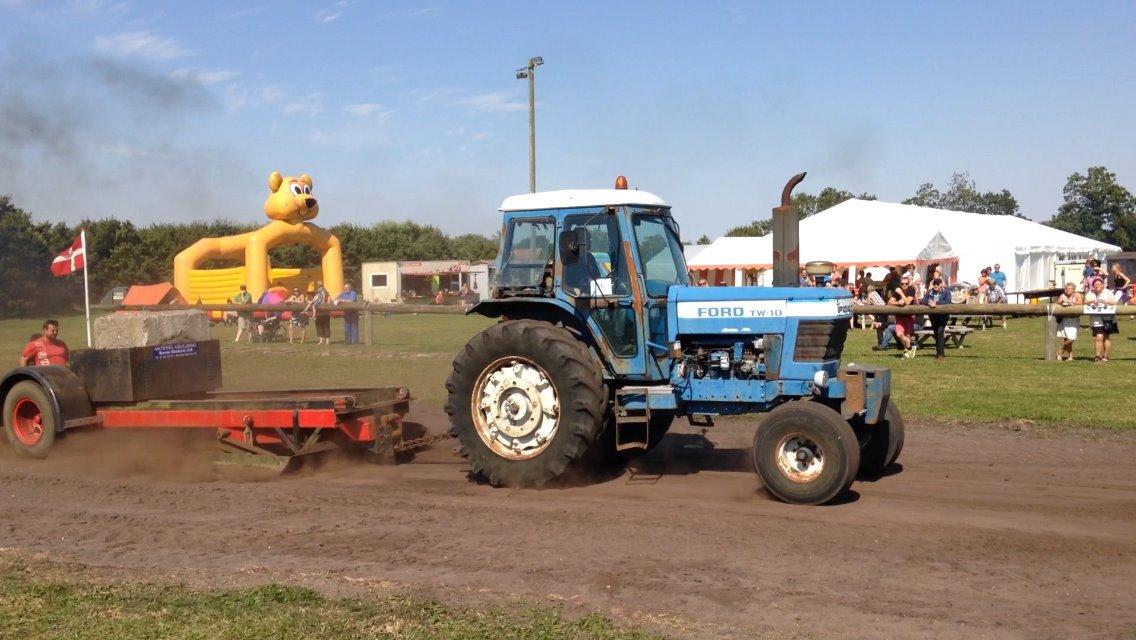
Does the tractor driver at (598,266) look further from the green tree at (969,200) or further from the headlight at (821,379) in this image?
the green tree at (969,200)

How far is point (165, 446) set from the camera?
988 centimetres

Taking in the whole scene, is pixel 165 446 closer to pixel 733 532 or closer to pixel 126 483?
pixel 126 483

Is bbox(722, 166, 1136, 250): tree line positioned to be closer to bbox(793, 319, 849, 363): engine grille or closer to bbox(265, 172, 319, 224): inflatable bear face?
bbox(265, 172, 319, 224): inflatable bear face

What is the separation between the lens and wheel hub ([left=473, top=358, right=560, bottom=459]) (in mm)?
8281

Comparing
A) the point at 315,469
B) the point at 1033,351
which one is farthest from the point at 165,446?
the point at 1033,351

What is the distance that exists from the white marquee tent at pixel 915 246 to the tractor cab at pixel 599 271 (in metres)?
22.3

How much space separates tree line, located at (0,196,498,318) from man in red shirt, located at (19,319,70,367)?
3186cm

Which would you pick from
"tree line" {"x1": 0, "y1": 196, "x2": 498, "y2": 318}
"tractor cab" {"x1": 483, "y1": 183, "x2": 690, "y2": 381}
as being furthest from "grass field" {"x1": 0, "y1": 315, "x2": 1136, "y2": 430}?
"tree line" {"x1": 0, "y1": 196, "x2": 498, "y2": 318}

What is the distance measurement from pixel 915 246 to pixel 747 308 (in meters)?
23.0

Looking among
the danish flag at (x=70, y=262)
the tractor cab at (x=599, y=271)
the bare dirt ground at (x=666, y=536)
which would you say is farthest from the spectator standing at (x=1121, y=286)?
the danish flag at (x=70, y=262)

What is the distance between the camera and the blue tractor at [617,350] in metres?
8.05

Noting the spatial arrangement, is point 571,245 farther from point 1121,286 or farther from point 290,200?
point 290,200

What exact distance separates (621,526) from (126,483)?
4.70 meters

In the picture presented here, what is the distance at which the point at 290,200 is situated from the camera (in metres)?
36.0
